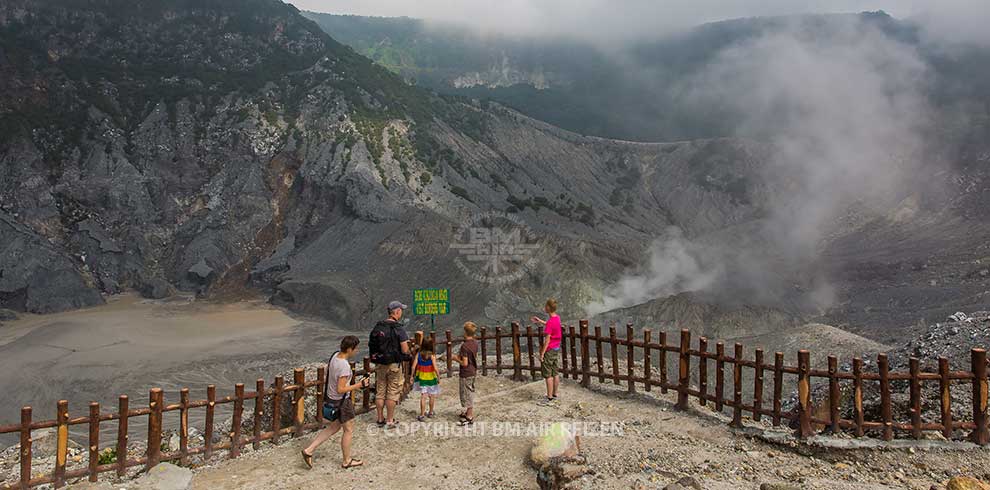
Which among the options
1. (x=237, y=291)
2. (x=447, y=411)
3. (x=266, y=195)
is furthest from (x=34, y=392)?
(x=266, y=195)

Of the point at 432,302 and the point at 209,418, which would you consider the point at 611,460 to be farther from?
→ the point at 432,302

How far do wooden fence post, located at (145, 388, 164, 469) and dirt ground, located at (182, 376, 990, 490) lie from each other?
70cm

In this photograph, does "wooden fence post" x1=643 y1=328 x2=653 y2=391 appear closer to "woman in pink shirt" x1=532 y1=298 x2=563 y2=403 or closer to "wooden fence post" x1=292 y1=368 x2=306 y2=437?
"woman in pink shirt" x1=532 y1=298 x2=563 y2=403

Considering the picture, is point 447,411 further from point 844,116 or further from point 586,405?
point 844,116

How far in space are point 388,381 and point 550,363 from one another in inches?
103

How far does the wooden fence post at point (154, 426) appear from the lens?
26.2 ft

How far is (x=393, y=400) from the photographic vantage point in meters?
9.13

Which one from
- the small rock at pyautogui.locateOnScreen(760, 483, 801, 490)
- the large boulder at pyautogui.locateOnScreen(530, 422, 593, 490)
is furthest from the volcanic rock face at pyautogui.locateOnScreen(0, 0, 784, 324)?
the small rock at pyautogui.locateOnScreen(760, 483, 801, 490)

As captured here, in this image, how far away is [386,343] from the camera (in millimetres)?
8750

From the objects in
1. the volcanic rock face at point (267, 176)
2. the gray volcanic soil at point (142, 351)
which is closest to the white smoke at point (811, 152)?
the volcanic rock face at point (267, 176)

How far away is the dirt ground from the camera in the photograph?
23.7ft

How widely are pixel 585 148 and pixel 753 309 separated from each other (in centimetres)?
4667

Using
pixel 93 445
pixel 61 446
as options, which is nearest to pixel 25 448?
pixel 61 446

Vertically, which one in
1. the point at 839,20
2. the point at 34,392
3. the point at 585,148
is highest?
the point at 839,20
